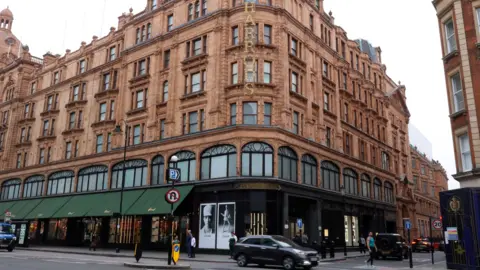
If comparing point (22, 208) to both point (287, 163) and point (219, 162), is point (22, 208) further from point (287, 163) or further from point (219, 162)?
point (287, 163)

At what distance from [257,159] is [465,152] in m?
14.8

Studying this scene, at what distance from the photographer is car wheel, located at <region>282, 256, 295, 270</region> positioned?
21266 millimetres

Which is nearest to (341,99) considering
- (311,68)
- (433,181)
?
(311,68)

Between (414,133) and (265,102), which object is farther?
(414,133)

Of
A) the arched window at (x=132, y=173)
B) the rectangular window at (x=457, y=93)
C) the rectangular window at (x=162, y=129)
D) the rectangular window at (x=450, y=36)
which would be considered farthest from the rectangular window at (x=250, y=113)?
the rectangular window at (x=450, y=36)

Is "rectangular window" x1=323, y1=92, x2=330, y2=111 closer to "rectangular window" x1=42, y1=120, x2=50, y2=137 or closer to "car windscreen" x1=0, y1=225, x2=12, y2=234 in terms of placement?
"car windscreen" x1=0, y1=225, x2=12, y2=234

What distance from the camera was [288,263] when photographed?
2138 centimetres

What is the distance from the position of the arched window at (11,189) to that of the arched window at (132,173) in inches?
769

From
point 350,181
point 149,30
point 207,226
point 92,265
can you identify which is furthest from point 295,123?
point 92,265

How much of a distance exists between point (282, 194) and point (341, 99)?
18089 mm

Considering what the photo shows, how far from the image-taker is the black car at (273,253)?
21.2 metres

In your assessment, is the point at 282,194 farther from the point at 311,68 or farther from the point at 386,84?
the point at 386,84

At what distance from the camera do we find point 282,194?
33.3 m

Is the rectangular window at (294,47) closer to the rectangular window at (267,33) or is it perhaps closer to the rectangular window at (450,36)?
the rectangular window at (267,33)
